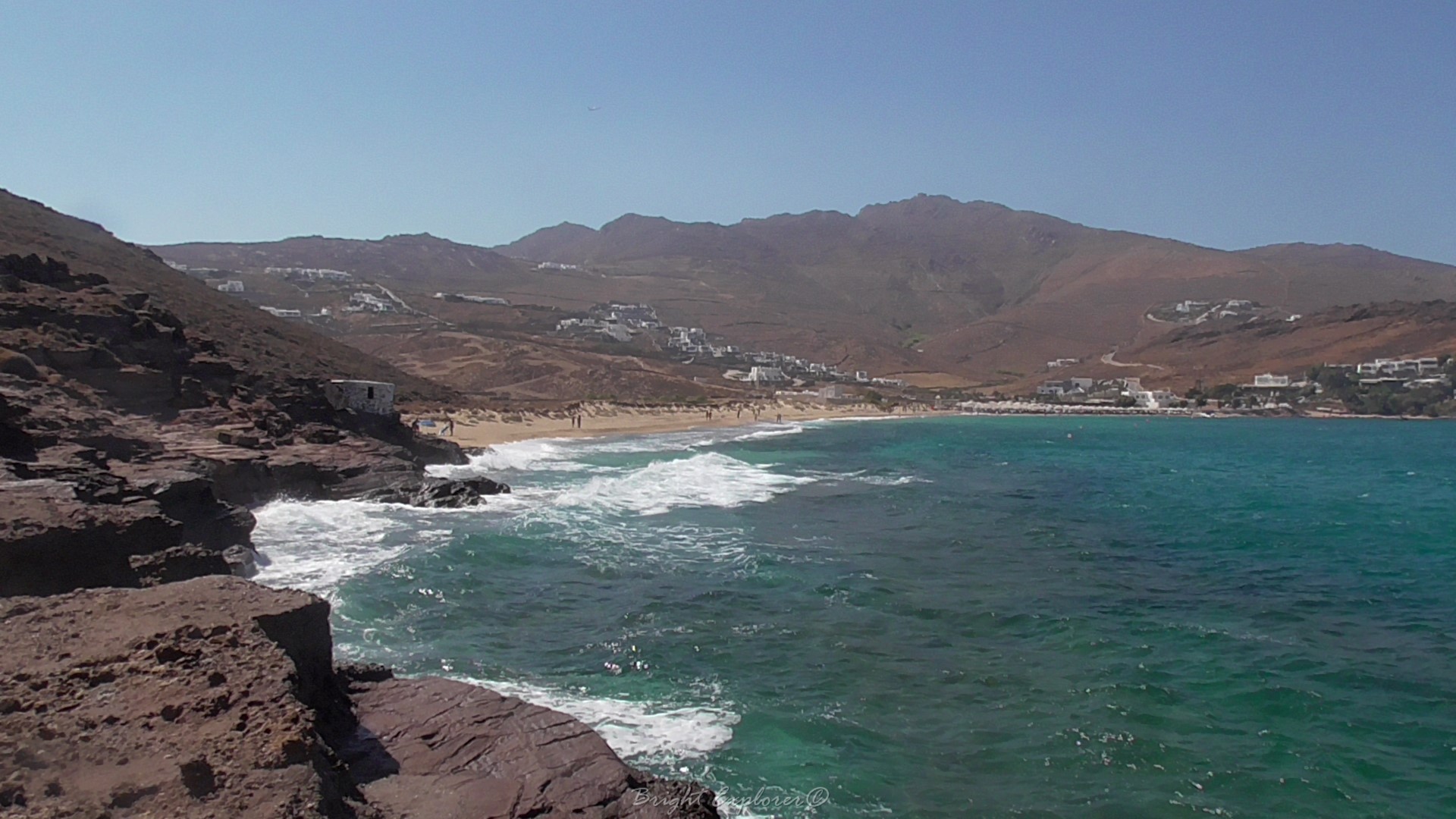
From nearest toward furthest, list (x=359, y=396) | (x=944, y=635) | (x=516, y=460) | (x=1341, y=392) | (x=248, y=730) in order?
1. (x=248, y=730)
2. (x=944, y=635)
3. (x=359, y=396)
4. (x=516, y=460)
5. (x=1341, y=392)

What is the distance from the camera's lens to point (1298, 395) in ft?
311

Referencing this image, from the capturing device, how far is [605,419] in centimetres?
5744

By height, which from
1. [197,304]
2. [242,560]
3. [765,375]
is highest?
[197,304]

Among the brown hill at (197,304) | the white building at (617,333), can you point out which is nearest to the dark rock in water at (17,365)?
the brown hill at (197,304)

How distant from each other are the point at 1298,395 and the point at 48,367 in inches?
4292

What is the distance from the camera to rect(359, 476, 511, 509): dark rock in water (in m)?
22.2

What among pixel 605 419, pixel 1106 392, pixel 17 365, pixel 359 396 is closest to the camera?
pixel 17 365

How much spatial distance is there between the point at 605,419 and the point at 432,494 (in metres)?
35.0

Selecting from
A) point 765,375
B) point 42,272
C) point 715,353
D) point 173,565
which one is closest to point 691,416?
point 765,375

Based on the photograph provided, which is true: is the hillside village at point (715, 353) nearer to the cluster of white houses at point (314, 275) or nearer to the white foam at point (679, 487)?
the cluster of white houses at point (314, 275)

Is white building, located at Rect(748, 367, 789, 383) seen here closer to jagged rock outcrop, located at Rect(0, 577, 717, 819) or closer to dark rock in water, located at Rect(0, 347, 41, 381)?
dark rock in water, located at Rect(0, 347, 41, 381)

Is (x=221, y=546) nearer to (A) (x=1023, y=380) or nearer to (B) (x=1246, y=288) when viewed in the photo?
(A) (x=1023, y=380)

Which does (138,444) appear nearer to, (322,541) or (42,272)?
(322,541)

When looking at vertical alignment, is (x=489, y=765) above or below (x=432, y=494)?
above
